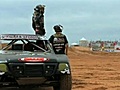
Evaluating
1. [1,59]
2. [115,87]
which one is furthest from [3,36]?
[115,87]

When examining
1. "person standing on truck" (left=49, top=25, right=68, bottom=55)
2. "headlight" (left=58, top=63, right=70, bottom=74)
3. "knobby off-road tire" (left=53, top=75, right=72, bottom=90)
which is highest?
"person standing on truck" (left=49, top=25, right=68, bottom=55)

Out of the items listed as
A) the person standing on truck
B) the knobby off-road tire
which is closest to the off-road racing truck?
the knobby off-road tire

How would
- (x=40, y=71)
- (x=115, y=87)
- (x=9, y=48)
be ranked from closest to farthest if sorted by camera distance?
(x=40, y=71), (x=9, y=48), (x=115, y=87)

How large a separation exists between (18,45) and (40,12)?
2.00 metres

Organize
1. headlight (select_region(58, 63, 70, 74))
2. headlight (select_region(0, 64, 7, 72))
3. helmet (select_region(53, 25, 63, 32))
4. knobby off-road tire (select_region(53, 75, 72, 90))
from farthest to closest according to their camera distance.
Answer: helmet (select_region(53, 25, 63, 32)) < knobby off-road tire (select_region(53, 75, 72, 90)) < headlight (select_region(58, 63, 70, 74)) < headlight (select_region(0, 64, 7, 72))

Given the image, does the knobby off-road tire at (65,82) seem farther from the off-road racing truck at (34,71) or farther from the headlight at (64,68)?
the headlight at (64,68)

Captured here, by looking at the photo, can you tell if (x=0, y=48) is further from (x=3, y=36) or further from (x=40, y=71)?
(x=40, y=71)

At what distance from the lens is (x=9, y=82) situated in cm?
805

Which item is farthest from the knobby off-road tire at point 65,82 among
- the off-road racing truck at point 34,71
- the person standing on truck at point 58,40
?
the person standing on truck at point 58,40

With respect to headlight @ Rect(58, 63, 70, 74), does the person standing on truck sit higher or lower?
higher

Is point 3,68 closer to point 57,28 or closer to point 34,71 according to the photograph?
point 34,71

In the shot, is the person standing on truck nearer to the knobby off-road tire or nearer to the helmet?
the helmet

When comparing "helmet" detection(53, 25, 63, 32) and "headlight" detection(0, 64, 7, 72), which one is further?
"helmet" detection(53, 25, 63, 32)

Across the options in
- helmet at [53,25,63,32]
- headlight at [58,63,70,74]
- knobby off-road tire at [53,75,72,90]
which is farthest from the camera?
helmet at [53,25,63,32]
